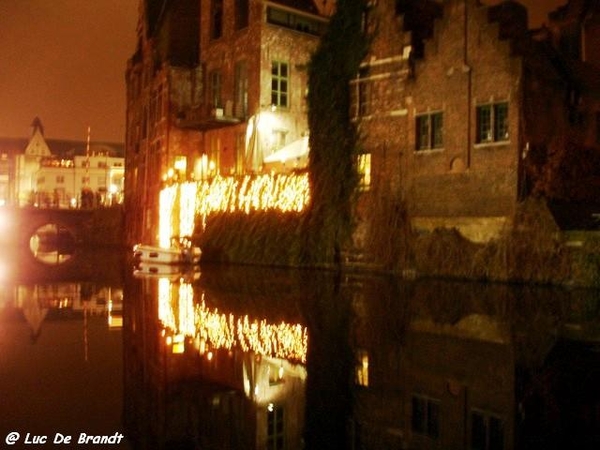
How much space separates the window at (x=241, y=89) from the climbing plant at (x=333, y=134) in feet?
23.0

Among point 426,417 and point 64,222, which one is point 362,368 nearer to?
point 426,417

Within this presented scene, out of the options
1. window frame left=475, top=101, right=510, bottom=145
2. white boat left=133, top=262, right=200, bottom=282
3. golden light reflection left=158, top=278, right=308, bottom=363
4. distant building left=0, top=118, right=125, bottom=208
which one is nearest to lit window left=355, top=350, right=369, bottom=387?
golden light reflection left=158, top=278, right=308, bottom=363

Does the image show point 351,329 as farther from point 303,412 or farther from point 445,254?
point 445,254

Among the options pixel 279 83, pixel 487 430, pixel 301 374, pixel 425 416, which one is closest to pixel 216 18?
pixel 279 83

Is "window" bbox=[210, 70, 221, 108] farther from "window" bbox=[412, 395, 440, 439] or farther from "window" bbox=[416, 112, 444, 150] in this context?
"window" bbox=[412, 395, 440, 439]

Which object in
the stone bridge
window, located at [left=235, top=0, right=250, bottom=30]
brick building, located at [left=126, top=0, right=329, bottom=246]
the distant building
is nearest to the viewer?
brick building, located at [left=126, top=0, right=329, bottom=246]

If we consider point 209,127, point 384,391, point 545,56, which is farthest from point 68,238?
point 384,391

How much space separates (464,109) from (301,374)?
2028 cm

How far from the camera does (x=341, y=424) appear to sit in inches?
276

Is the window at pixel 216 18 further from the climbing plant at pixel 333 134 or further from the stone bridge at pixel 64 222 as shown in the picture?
the stone bridge at pixel 64 222

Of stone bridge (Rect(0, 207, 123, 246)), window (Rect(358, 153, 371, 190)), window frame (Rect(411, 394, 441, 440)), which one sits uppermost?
window (Rect(358, 153, 371, 190))

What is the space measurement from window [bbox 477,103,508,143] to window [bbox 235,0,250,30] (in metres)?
16.8

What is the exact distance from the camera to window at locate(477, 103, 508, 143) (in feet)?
84.9

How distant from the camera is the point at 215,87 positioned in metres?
40.1
